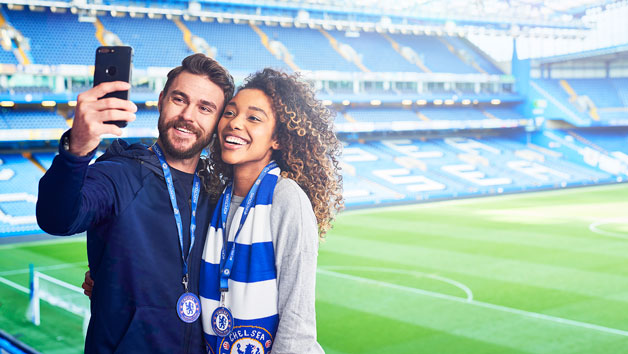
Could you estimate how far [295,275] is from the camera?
2.48 m

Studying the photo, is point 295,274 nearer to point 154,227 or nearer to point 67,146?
point 154,227

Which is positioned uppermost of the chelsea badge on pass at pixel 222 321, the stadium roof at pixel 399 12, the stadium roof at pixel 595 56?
the stadium roof at pixel 399 12

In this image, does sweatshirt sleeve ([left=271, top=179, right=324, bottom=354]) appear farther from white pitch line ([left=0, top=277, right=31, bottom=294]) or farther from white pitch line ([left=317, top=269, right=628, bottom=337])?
white pitch line ([left=0, top=277, right=31, bottom=294])

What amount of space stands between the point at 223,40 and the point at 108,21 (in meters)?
5.57

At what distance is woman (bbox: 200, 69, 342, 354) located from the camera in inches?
97.8

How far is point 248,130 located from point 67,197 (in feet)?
2.86

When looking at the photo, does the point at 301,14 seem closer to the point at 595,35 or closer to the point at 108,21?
the point at 108,21

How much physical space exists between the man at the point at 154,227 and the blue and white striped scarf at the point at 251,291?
15 centimetres

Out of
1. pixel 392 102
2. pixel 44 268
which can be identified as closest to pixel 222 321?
pixel 44 268

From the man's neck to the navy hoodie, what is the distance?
5.5 inches

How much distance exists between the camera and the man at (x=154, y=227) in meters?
2.51

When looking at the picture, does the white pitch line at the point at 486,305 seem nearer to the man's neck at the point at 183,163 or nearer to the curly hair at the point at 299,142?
the curly hair at the point at 299,142


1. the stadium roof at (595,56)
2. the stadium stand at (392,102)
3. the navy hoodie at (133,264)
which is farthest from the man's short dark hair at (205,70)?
the stadium roof at (595,56)

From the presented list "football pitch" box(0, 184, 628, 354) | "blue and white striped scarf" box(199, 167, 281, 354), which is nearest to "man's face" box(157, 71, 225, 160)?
"blue and white striped scarf" box(199, 167, 281, 354)
